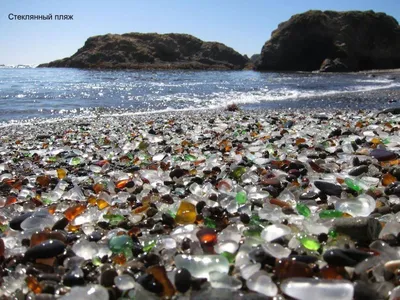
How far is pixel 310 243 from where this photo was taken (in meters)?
1.33

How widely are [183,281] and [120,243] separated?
1.36 ft

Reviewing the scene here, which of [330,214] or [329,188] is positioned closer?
[330,214]

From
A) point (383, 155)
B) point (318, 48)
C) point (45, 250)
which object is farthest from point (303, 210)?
point (318, 48)

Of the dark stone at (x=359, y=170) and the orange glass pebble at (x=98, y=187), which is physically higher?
the dark stone at (x=359, y=170)

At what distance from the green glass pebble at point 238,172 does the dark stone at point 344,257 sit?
4.24 ft

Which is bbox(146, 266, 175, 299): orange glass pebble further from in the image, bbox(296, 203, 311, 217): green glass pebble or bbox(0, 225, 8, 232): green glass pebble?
bbox(0, 225, 8, 232): green glass pebble

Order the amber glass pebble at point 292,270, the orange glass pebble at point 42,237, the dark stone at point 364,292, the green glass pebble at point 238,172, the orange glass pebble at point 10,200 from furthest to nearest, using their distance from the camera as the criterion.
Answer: the green glass pebble at point 238,172
the orange glass pebble at point 10,200
the orange glass pebble at point 42,237
the amber glass pebble at point 292,270
the dark stone at point 364,292

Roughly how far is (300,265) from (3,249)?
124 centimetres

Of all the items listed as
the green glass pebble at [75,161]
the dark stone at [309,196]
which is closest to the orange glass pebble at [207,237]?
the dark stone at [309,196]

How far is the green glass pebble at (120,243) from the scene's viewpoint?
4.68 ft

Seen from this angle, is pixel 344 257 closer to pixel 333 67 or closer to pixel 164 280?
pixel 164 280

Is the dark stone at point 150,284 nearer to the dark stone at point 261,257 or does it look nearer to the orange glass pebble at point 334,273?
the dark stone at point 261,257

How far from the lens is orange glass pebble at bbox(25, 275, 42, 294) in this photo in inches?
46.8

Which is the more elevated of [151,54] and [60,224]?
[151,54]
